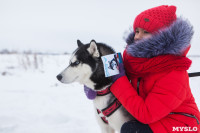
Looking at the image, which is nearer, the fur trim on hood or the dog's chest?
the fur trim on hood

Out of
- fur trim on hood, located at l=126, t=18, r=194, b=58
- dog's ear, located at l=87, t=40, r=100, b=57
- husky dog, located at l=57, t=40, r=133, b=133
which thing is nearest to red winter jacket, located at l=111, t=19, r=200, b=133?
fur trim on hood, located at l=126, t=18, r=194, b=58

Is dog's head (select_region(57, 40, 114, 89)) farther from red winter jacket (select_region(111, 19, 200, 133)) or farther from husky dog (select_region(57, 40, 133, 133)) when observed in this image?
red winter jacket (select_region(111, 19, 200, 133))

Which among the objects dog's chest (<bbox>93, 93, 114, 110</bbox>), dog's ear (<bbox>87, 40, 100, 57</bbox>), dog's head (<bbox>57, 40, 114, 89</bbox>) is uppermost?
dog's ear (<bbox>87, 40, 100, 57</bbox>)

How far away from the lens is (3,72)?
515 centimetres

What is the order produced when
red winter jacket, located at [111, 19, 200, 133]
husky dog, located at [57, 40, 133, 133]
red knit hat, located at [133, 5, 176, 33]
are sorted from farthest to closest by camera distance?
husky dog, located at [57, 40, 133, 133], red knit hat, located at [133, 5, 176, 33], red winter jacket, located at [111, 19, 200, 133]

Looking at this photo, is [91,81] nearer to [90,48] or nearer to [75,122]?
[90,48]

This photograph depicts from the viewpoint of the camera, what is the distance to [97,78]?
1229mm

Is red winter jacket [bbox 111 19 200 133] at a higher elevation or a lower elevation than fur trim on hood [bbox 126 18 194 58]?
lower

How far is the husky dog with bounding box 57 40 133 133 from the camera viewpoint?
1.21 m

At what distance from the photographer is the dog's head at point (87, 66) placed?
123 cm

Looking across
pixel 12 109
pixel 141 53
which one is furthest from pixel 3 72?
pixel 141 53

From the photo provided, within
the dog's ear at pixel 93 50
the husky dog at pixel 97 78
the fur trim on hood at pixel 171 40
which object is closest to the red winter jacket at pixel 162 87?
the fur trim on hood at pixel 171 40

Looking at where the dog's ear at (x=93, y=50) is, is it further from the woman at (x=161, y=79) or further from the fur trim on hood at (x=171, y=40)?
the fur trim on hood at (x=171, y=40)

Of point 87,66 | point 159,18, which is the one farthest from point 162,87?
point 87,66
